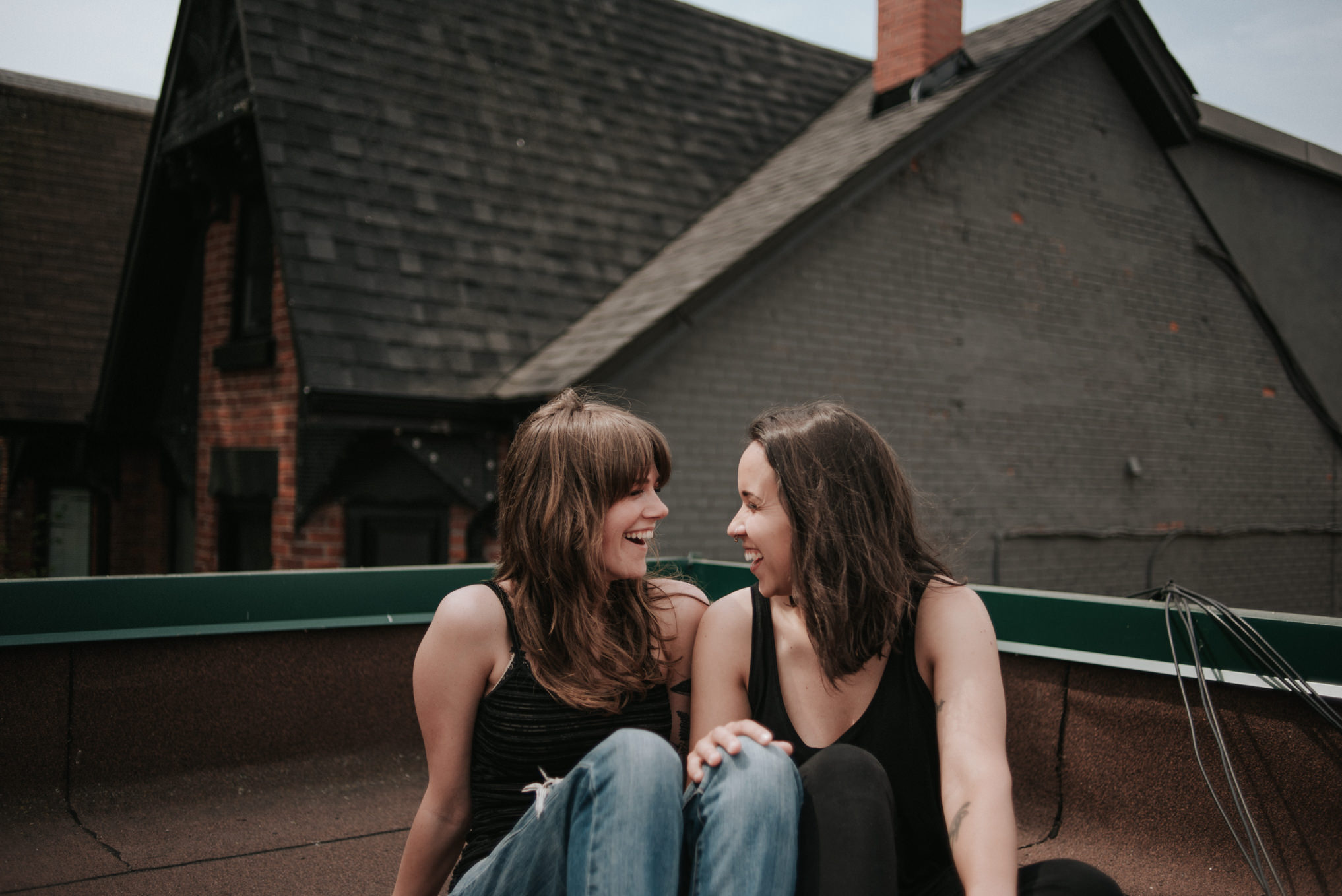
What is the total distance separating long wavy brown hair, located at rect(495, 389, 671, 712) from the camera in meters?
2.00

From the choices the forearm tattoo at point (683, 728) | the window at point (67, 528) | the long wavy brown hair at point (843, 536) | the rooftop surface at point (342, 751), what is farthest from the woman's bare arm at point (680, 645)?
the window at point (67, 528)

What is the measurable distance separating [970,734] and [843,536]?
1.45ft

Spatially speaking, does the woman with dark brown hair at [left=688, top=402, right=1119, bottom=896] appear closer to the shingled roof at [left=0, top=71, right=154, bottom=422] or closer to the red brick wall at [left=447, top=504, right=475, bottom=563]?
the red brick wall at [left=447, top=504, right=475, bottom=563]

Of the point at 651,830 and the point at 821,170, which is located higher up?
the point at 821,170

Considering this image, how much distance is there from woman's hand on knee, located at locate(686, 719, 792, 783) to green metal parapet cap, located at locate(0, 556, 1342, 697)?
1270mm

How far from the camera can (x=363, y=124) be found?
7.20 metres

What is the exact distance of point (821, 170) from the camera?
7.63 m

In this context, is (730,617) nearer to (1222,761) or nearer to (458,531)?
(1222,761)

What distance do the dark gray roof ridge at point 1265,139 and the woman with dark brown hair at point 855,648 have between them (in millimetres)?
9052

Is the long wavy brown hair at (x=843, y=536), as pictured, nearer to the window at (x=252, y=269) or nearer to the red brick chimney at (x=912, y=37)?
the window at (x=252, y=269)

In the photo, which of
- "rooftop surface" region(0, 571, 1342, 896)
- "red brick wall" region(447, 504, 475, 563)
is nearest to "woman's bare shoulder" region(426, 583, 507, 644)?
"rooftop surface" region(0, 571, 1342, 896)

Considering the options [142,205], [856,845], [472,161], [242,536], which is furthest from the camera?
[142,205]

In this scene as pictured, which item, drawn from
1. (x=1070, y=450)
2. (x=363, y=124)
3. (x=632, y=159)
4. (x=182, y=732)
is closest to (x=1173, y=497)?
(x=1070, y=450)

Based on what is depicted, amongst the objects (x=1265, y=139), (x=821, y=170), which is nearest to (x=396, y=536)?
(x=821, y=170)
